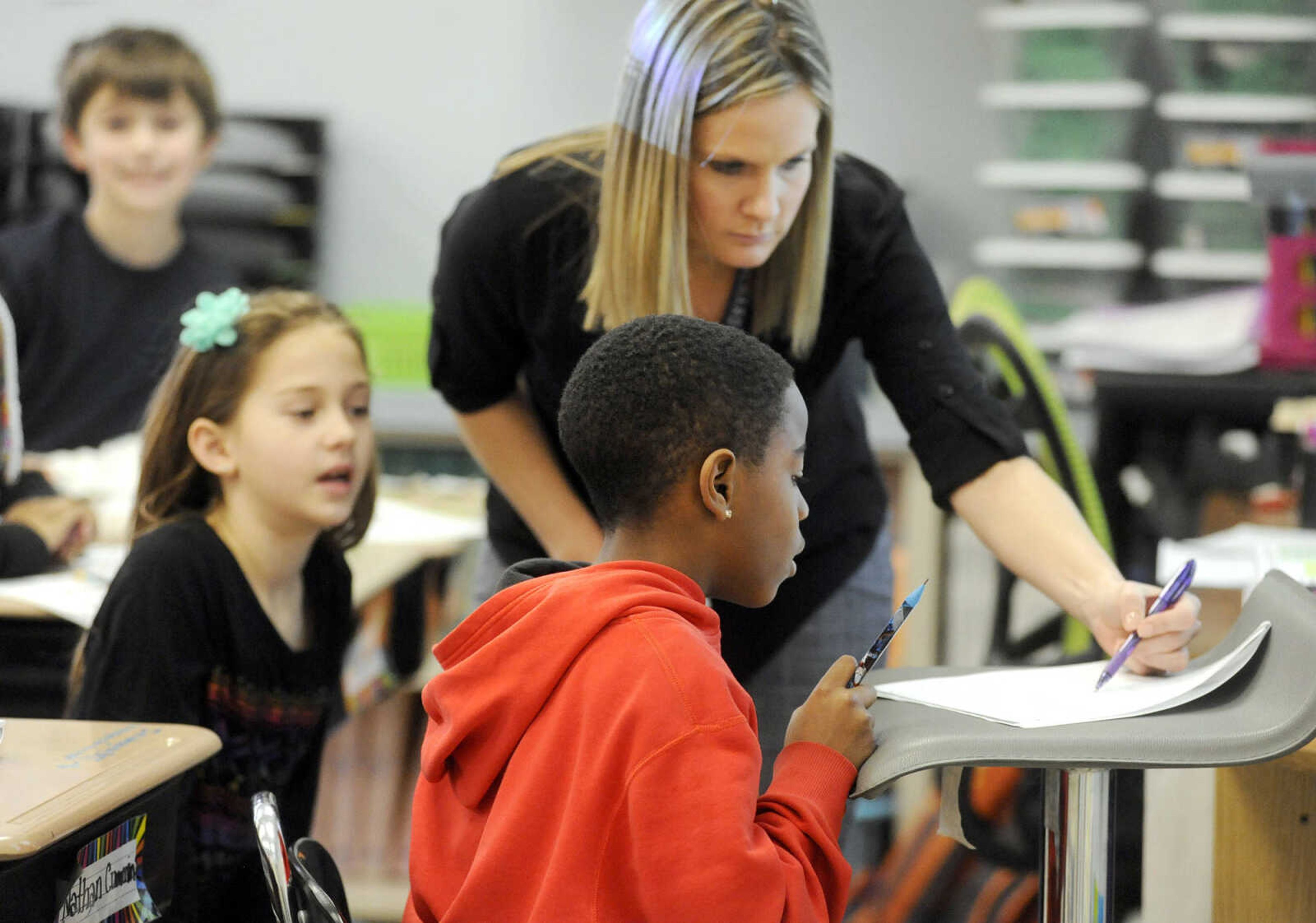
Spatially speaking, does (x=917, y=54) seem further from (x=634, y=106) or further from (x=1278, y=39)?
(x=634, y=106)

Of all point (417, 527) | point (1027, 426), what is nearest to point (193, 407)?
point (417, 527)

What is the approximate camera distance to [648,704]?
882 millimetres

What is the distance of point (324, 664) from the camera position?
5.47ft

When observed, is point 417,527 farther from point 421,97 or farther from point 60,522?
point 421,97

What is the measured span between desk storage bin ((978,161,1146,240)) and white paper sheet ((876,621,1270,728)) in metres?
4.21

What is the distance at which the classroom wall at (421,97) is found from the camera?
5508 millimetres

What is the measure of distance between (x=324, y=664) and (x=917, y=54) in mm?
4384

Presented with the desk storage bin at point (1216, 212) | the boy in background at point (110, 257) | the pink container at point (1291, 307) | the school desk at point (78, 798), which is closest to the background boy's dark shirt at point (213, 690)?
the school desk at point (78, 798)

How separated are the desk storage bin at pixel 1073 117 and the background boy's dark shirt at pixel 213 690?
409 centimetres

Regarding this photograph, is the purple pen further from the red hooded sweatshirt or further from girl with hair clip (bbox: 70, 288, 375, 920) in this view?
girl with hair clip (bbox: 70, 288, 375, 920)

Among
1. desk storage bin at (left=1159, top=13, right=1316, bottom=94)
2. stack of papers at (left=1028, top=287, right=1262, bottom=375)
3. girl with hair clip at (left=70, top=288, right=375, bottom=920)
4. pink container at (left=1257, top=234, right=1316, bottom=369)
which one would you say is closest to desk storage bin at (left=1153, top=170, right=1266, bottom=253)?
desk storage bin at (left=1159, top=13, right=1316, bottom=94)

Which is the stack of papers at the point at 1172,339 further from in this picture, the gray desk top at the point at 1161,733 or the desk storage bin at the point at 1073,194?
the desk storage bin at the point at 1073,194

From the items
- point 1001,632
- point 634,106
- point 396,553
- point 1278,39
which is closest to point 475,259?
point 634,106

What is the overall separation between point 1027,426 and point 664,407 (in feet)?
4.22
